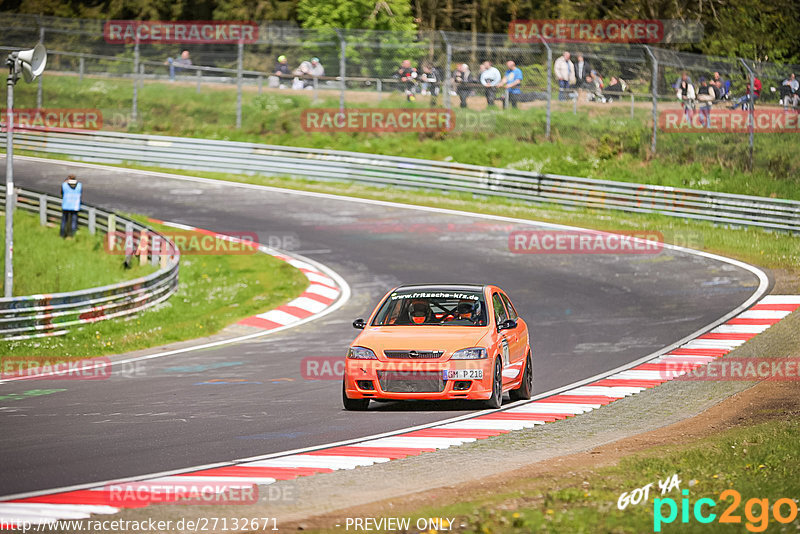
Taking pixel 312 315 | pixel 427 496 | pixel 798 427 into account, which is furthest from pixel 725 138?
pixel 427 496

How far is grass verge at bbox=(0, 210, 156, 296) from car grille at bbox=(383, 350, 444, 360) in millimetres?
12197

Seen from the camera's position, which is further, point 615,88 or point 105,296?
point 615,88

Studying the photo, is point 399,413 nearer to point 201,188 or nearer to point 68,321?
point 68,321

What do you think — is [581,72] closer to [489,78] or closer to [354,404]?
[489,78]

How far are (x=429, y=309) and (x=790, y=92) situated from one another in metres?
19.0

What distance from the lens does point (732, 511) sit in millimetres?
7059

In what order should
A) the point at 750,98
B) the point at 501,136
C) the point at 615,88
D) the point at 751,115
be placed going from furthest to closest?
the point at 501,136 < the point at 615,88 < the point at 751,115 < the point at 750,98

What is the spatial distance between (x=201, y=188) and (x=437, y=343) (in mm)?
23904

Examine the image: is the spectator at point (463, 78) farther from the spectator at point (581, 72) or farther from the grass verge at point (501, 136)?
the spectator at point (581, 72)

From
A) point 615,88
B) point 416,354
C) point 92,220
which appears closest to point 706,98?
point 615,88

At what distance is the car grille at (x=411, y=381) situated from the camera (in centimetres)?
1171

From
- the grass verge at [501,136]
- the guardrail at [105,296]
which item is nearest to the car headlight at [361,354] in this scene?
the guardrail at [105,296]

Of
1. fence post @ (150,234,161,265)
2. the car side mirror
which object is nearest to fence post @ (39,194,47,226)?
fence post @ (150,234,161,265)

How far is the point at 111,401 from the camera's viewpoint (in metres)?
13.0
